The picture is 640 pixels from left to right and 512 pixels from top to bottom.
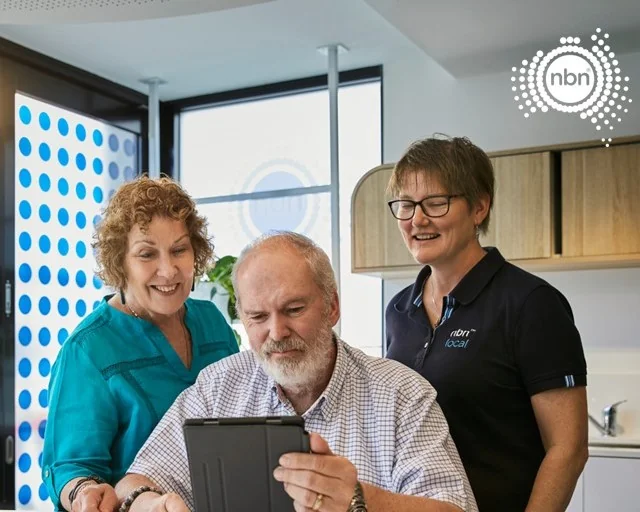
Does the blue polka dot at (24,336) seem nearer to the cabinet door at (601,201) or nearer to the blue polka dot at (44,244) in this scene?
the blue polka dot at (44,244)

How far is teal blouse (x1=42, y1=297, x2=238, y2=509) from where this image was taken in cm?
172

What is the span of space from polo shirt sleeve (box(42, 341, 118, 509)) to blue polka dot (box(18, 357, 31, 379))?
2.95 m

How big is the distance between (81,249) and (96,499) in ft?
12.0

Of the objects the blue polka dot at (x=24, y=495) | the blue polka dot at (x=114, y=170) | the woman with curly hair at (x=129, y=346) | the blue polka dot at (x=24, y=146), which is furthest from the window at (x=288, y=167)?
the woman with curly hair at (x=129, y=346)

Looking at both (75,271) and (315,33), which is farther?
(75,271)

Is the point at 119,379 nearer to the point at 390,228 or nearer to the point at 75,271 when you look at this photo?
the point at 390,228

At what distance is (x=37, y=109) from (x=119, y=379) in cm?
339

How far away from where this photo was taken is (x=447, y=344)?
1.85 m

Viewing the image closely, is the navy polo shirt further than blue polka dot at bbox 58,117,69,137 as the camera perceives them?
No

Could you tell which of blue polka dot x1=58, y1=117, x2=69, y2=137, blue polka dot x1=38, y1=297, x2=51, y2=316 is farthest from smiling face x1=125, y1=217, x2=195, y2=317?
blue polka dot x1=58, y1=117, x2=69, y2=137

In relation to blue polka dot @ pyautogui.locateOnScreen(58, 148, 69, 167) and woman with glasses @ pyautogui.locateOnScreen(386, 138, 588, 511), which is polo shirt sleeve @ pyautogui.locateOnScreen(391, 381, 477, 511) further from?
blue polka dot @ pyautogui.locateOnScreen(58, 148, 69, 167)

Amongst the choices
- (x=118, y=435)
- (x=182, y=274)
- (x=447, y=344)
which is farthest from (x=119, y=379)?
(x=447, y=344)

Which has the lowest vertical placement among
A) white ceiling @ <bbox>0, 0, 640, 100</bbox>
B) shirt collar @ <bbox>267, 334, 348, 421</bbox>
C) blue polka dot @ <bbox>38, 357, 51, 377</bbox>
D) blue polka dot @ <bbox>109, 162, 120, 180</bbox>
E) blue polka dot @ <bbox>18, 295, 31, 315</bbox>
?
blue polka dot @ <bbox>38, 357, 51, 377</bbox>

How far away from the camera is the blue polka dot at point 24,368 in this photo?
15.0ft
